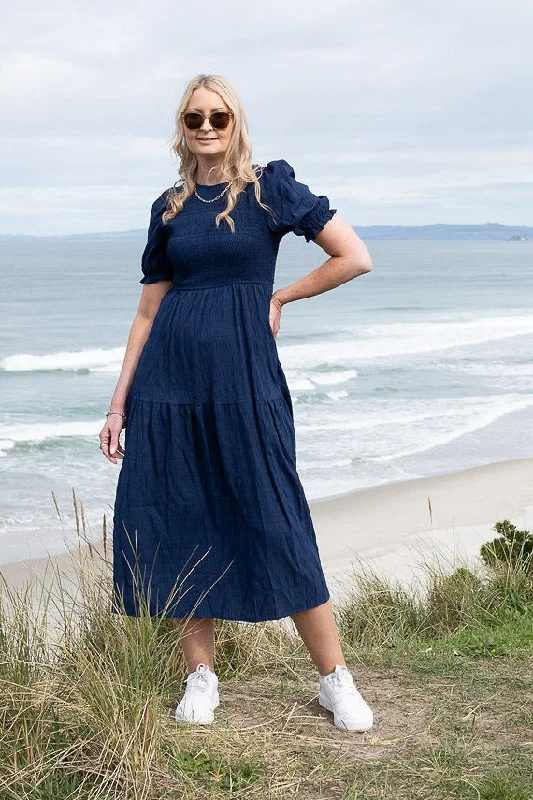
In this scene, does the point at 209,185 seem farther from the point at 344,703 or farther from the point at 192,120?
the point at 344,703

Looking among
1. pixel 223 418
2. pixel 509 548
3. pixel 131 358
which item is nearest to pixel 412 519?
pixel 509 548

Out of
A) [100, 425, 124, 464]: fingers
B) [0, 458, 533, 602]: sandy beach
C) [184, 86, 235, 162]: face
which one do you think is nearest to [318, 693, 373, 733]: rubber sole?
[100, 425, 124, 464]: fingers

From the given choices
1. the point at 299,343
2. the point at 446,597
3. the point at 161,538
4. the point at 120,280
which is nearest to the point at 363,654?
the point at 446,597

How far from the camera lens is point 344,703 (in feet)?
11.2

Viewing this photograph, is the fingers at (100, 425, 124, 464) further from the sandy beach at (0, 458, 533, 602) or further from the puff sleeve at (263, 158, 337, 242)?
the sandy beach at (0, 458, 533, 602)

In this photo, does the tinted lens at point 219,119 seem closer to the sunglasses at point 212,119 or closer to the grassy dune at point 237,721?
the sunglasses at point 212,119

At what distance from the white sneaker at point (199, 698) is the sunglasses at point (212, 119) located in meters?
1.78

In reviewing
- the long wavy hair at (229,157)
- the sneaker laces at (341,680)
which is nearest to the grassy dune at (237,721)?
the sneaker laces at (341,680)

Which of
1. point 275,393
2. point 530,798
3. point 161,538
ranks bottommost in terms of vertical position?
point 530,798

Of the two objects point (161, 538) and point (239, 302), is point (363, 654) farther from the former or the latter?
point (239, 302)

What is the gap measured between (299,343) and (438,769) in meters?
25.0

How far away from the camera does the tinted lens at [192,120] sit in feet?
10.9

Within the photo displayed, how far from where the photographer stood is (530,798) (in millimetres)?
2963

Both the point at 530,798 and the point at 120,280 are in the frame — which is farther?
the point at 120,280
